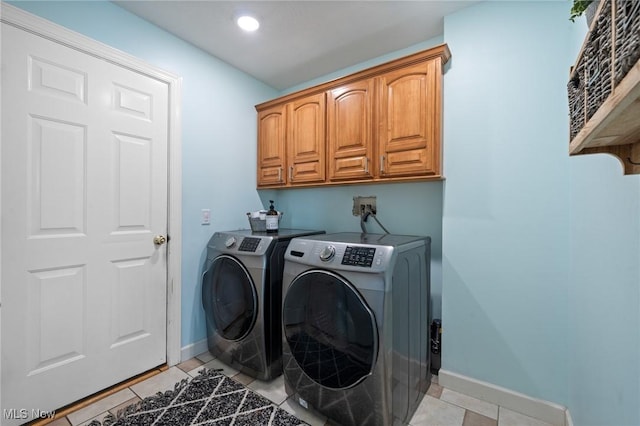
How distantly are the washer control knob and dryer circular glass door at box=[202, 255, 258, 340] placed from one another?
0.62 m

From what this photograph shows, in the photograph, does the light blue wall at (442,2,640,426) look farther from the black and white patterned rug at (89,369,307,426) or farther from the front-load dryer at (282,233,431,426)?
the black and white patterned rug at (89,369,307,426)

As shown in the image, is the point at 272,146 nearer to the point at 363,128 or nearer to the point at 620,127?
the point at 363,128

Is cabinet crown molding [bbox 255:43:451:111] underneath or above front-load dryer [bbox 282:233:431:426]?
above

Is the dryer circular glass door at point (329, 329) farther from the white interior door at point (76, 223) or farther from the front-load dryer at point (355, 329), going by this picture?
the white interior door at point (76, 223)

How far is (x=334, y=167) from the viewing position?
2162 millimetres

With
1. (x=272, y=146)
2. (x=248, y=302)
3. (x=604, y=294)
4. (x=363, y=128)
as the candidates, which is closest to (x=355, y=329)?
(x=248, y=302)

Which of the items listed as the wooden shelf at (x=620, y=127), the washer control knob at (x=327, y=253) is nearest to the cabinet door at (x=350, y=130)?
the washer control knob at (x=327, y=253)

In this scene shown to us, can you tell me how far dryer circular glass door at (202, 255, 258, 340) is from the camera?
1.86 m

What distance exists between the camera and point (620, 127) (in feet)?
1.83

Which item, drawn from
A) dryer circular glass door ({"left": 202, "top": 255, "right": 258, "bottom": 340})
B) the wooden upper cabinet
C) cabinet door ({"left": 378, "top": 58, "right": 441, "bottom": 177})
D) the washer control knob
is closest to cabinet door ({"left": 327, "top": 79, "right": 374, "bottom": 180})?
the wooden upper cabinet

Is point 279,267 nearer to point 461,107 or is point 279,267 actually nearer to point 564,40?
point 461,107

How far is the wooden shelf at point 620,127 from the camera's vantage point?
16.2 inches

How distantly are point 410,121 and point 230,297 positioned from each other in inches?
68.7

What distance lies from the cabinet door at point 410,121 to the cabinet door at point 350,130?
101mm
